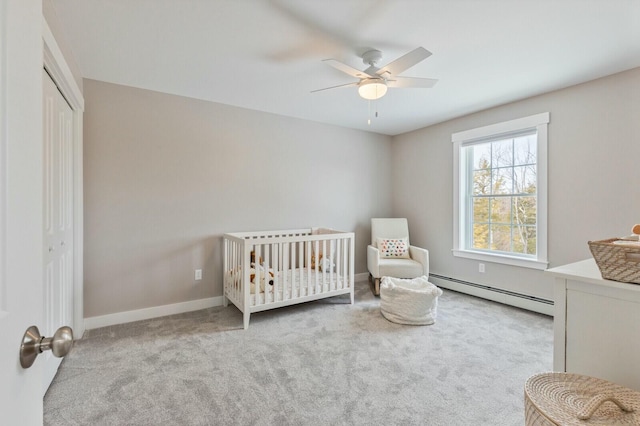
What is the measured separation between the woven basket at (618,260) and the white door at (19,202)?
164 cm

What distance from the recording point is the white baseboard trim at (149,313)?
2697mm

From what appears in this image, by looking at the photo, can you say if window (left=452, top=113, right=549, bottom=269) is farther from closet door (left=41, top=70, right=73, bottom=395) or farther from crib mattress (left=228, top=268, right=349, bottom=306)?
closet door (left=41, top=70, right=73, bottom=395)

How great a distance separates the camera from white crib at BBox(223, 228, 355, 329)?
2.76 metres

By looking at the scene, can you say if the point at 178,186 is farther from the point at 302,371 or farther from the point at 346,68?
the point at 302,371

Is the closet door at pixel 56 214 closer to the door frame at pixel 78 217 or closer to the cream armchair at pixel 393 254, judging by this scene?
the door frame at pixel 78 217

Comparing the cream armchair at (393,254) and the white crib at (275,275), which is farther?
the cream armchair at (393,254)

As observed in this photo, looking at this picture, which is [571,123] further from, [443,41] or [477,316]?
[477,316]

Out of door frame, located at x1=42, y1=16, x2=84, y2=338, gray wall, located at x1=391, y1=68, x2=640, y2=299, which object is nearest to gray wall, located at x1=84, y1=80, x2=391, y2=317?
door frame, located at x1=42, y1=16, x2=84, y2=338

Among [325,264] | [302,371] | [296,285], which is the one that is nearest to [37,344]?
[302,371]

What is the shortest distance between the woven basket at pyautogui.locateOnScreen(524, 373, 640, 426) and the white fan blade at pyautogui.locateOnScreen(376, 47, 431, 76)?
1804 mm

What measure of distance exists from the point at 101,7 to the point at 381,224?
3585 mm

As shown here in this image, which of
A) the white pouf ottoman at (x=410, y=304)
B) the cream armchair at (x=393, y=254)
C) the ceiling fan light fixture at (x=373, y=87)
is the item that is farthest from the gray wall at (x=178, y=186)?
the ceiling fan light fixture at (x=373, y=87)

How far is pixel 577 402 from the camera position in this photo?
1049 mm

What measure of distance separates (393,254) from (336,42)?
8.91 feet
